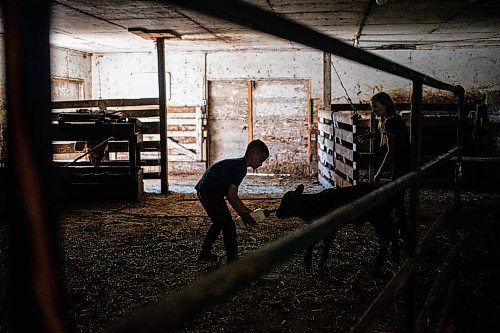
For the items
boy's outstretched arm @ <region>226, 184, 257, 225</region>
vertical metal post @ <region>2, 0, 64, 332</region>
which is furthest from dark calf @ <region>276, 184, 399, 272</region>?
vertical metal post @ <region>2, 0, 64, 332</region>

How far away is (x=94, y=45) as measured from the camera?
12250 millimetres

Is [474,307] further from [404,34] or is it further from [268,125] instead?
[268,125]

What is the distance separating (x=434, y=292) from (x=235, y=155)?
1095cm

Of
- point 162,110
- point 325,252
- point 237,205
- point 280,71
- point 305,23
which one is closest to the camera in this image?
point 237,205

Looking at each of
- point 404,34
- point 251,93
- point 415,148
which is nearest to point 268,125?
point 251,93

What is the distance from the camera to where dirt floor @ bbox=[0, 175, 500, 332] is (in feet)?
12.5

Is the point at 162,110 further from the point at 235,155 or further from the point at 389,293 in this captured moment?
the point at 389,293

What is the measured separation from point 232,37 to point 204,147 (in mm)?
3718

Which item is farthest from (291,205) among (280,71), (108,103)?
(280,71)

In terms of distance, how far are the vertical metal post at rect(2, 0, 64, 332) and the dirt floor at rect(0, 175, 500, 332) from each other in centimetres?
155

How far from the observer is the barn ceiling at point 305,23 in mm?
7418

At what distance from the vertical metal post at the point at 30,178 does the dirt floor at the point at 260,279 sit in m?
1.55

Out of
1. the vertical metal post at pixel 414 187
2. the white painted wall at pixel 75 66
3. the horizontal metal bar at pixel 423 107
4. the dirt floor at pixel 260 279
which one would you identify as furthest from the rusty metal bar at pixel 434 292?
the white painted wall at pixel 75 66

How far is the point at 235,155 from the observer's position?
13.7 meters
